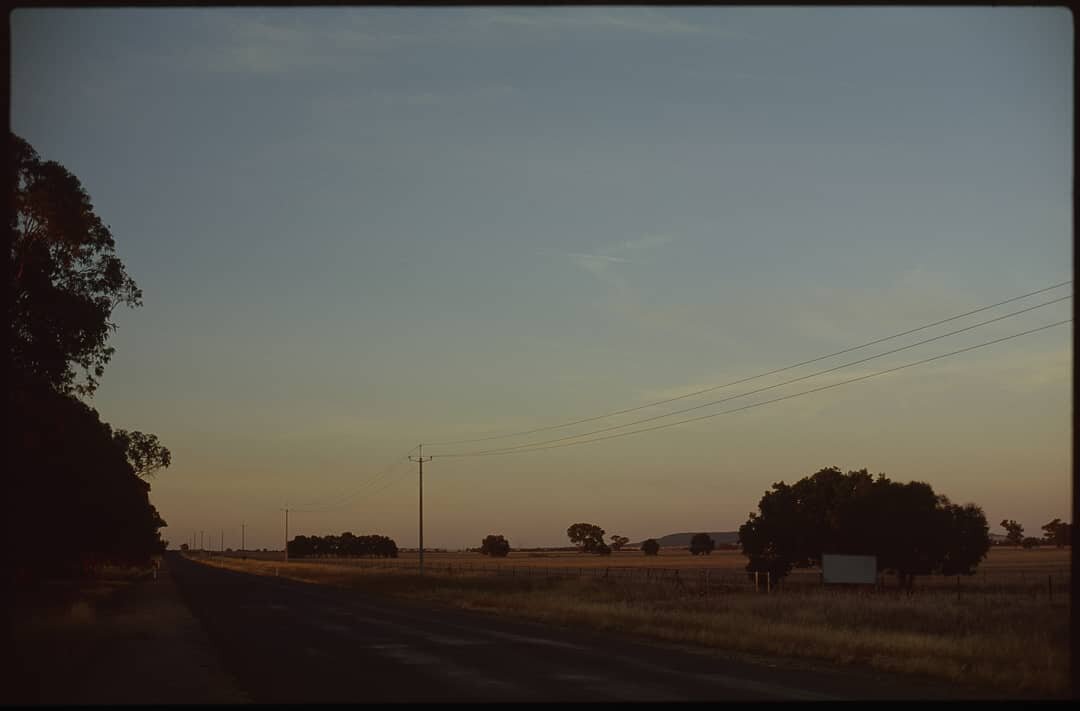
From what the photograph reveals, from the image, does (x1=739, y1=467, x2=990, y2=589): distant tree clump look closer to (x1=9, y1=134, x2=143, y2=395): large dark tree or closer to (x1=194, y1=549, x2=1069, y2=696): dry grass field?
(x1=194, y1=549, x2=1069, y2=696): dry grass field

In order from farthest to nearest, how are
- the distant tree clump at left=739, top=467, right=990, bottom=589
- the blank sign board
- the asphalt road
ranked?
1. the distant tree clump at left=739, top=467, right=990, bottom=589
2. the blank sign board
3. the asphalt road

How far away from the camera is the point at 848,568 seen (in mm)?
52656

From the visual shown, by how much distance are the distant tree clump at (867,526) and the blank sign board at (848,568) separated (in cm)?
1138

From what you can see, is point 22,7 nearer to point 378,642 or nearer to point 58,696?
point 58,696

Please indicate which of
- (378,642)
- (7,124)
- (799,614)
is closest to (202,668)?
(378,642)

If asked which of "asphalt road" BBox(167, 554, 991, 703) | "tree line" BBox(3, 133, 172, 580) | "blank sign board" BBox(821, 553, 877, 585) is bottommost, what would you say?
"blank sign board" BBox(821, 553, 877, 585)

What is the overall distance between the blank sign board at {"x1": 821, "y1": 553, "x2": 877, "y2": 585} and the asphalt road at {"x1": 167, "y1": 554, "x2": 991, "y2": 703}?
63.8 ft

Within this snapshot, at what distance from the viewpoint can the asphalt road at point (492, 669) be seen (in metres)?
17.8

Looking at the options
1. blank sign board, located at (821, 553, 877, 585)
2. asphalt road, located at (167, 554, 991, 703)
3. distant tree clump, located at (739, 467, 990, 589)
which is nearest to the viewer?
asphalt road, located at (167, 554, 991, 703)

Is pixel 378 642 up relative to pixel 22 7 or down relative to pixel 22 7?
down

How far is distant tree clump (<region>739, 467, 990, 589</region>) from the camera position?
6469 cm

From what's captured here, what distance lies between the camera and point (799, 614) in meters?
36.4

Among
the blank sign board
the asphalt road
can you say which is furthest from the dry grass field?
the blank sign board

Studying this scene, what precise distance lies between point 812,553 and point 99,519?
38074 mm
